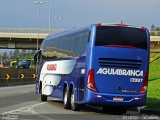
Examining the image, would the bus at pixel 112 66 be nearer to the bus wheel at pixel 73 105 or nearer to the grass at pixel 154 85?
the bus wheel at pixel 73 105

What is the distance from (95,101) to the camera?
19062 millimetres

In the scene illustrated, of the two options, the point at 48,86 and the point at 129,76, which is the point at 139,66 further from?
the point at 48,86

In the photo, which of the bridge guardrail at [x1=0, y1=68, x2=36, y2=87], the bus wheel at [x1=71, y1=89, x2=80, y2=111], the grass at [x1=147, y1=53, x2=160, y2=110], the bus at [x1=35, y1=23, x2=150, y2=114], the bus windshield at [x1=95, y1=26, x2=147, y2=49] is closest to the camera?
the bus at [x1=35, y1=23, x2=150, y2=114]

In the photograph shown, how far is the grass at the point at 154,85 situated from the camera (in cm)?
2197

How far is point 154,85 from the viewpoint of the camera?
36.1m

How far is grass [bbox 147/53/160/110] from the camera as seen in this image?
22.0 m

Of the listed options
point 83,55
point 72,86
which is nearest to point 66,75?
point 72,86

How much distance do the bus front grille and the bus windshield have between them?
22.4 inches

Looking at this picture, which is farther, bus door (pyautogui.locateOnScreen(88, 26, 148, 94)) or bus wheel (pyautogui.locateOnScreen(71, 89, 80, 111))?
bus wheel (pyautogui.locateOnScreen(71, 89, 80, 111))

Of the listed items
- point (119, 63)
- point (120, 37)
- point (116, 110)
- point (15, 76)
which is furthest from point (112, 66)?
point (15, 76)

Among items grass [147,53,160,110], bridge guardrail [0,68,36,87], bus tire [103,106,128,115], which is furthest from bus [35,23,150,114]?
bridge guardrail [0,68,36,87]

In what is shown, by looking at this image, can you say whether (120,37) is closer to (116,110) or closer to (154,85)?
(116,110)

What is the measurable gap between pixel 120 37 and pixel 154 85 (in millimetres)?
17256

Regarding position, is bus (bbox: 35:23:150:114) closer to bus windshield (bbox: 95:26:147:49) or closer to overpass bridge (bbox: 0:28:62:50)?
bus windshield (bbox: 95:26:147:49)
